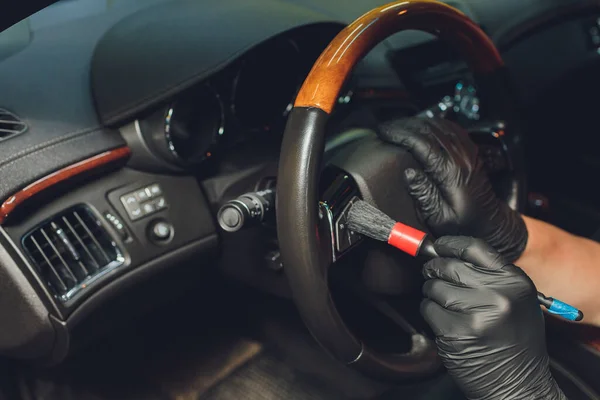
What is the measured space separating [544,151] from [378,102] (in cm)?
64

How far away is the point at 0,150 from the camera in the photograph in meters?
0.89

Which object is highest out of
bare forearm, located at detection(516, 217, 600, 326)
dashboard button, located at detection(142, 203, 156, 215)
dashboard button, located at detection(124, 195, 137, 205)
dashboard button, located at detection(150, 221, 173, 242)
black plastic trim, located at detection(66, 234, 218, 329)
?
dashboard button, located at detection(124, 195, 137, 205)

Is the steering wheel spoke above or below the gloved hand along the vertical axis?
above

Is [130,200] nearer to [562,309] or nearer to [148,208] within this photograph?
[148,208]

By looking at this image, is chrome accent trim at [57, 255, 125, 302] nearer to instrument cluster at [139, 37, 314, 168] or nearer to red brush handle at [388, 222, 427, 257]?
instrument cluster at [139, 37, 314, 168]

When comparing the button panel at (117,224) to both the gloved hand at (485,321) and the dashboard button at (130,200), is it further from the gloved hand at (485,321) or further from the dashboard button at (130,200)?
the gloved hand at (485,321)

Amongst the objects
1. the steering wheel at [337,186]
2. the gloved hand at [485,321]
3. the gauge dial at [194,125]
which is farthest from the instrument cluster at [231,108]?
the gloved hand at [485,321]

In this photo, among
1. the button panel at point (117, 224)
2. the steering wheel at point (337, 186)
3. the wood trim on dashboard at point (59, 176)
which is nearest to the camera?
the steering wheel at point (337, 186)

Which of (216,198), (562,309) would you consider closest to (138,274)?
(216,198)

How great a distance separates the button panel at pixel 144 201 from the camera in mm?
1017

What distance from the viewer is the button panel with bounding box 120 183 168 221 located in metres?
1.02

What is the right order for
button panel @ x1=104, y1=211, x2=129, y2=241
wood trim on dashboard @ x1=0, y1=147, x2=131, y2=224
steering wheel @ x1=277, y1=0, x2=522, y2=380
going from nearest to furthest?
steering wheel @ x1=277, y1=0, x2=522, y2=380 → wood trim on dashboard @ x1=0, y1=147, x2=131, y2=224 → button panel @ x1=104, y1=211, x2=129, y2=241

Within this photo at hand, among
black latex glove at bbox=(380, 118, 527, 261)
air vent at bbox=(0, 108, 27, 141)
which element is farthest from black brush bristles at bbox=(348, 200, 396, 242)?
air vent at bbox=(0, 108, 27, 141)

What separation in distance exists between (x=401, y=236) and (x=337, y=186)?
139mm
